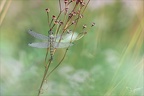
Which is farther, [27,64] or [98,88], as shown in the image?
[27,64]

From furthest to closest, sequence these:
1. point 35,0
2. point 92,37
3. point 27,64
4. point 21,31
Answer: point 35,0 → point 21,31 → point 92,37 → point 27,64

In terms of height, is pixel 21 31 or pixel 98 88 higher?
pixel 98 88

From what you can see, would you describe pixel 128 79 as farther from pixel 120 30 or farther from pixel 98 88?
pixel 120 30

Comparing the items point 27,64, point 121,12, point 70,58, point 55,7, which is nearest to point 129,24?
point 121,12

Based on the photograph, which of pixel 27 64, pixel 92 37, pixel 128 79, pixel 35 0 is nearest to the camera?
pixel 128 79

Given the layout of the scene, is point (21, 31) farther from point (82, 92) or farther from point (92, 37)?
point (82, 92)

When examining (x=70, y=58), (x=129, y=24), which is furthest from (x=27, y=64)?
(x=129, y=24)
